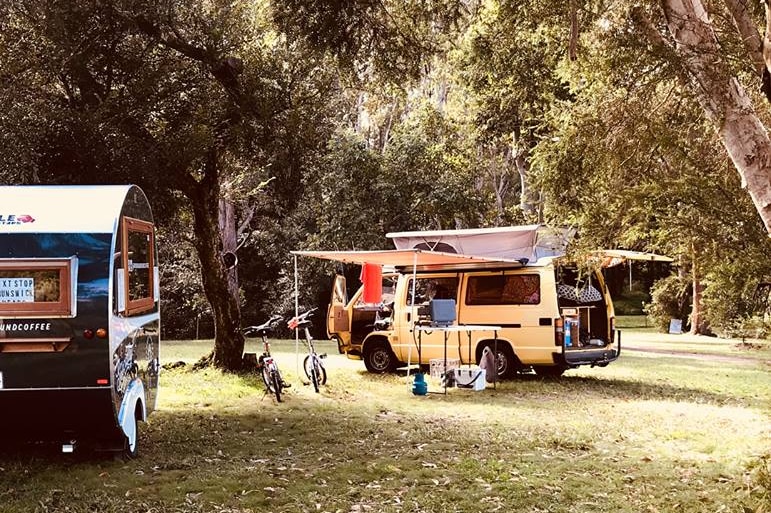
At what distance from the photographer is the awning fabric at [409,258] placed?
11758 millimetres

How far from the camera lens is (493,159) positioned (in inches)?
1104

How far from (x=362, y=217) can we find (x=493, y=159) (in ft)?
19.0

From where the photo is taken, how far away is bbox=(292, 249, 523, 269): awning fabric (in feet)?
38.6

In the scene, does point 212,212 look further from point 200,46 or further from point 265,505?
point 265,505

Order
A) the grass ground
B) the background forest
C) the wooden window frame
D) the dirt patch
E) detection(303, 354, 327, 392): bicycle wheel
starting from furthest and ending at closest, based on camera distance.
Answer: the dirt patch, detection(303, 354, 327, 392): bicycle wheel, the background forest, the wooden window frame, the grass ground

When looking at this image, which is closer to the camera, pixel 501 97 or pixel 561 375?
pixel 561 375

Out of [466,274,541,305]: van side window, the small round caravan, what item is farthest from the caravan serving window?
[466,274,541,305]: van side window

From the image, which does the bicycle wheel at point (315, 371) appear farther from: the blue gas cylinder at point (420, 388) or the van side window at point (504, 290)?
the van side window at point (504, 290)

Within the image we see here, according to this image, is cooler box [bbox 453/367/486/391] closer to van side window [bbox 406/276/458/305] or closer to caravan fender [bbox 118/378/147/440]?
van side window [bbox 406/276/458/305]

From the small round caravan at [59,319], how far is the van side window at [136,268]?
14cm

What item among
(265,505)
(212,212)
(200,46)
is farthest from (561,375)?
(265,505)

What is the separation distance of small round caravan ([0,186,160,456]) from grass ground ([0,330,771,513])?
1.69ft

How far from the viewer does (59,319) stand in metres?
6.17

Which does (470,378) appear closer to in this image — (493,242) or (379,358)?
(379,358)
